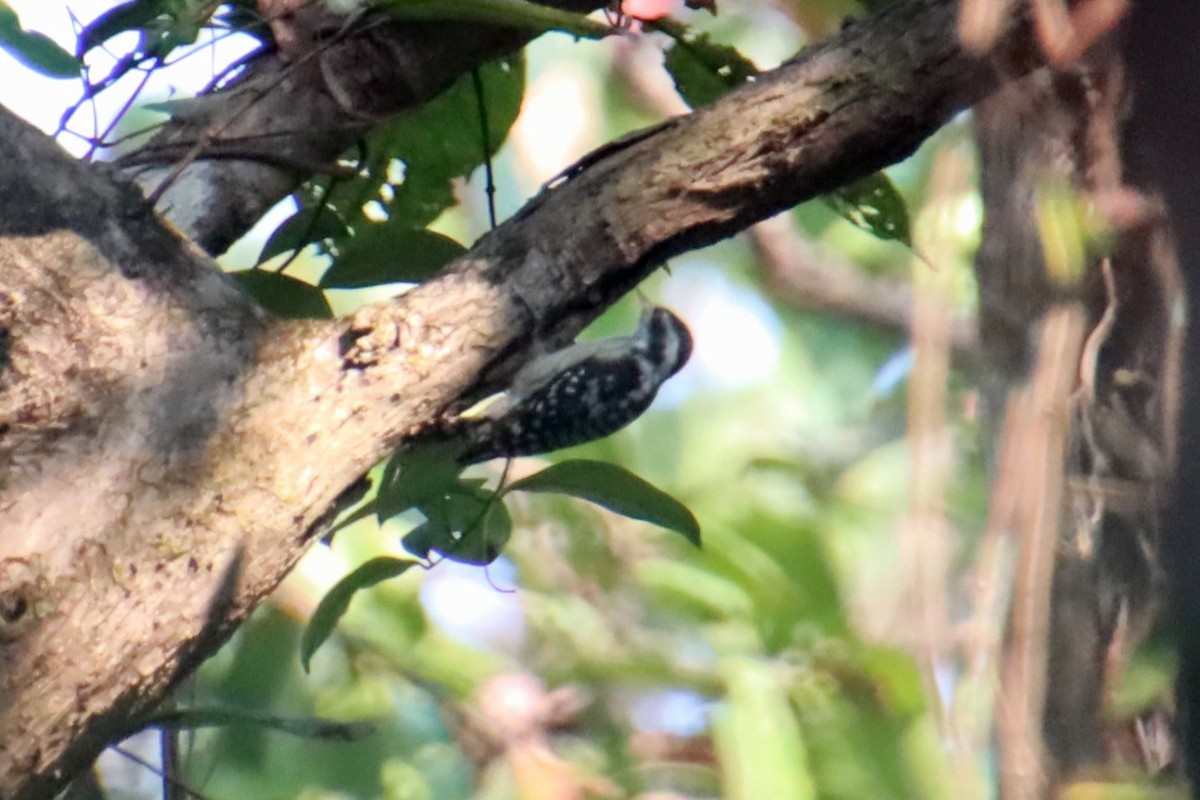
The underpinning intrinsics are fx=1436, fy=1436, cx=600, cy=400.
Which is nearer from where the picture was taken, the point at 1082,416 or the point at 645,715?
the point at 1082,416

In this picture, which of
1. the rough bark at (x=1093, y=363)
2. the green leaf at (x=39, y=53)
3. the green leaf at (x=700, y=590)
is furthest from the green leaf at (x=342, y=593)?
the green leaf at (x=700, y=590)

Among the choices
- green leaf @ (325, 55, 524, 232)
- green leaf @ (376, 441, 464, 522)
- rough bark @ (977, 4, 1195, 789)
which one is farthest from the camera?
rough bark @ (977, 4, 1195, 789)

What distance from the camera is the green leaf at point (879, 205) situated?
1.43 m

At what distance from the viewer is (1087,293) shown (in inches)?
94.4

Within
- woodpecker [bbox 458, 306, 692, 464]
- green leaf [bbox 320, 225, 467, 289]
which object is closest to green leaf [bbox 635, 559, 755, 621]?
woodpecker [bbox 458, 306, 692, 464]

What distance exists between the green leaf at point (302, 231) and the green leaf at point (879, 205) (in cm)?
52

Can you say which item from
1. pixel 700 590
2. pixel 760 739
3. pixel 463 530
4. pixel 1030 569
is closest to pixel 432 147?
pixel 463 530

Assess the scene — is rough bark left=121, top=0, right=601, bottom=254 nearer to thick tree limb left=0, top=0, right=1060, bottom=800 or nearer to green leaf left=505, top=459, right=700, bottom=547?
thick tree limb left=0, top=0, right=1060, bottom=800

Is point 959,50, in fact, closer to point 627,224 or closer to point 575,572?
point 627,224

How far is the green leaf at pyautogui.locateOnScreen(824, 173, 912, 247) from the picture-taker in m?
1.43

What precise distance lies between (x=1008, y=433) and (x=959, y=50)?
3.72 ft

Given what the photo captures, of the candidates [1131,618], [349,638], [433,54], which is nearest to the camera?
[433,54]

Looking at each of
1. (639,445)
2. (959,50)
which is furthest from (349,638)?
(959,50)

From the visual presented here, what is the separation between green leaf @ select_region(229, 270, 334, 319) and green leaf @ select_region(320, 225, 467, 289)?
0.05 meters
